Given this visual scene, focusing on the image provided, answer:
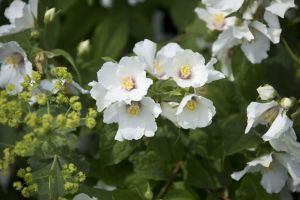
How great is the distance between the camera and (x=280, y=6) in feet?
6.09

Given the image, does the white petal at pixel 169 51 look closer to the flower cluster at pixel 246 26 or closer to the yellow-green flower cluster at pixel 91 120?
the flower cluster at pixel 246 26

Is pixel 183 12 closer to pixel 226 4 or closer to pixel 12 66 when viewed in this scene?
pixel 226 4

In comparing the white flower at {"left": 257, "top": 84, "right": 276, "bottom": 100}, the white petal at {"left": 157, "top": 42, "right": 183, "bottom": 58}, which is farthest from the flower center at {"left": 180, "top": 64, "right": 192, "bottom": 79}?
the white flower at {"left": 257, "top": 84, "right": 276, "bottom": 100}

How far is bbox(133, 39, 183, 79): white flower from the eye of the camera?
5.78 feet

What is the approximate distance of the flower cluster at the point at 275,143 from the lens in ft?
5.54

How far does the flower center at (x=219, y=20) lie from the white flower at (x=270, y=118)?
0.42m

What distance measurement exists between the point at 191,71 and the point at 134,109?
0.20 metres

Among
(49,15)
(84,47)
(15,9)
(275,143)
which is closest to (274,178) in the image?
(275,143)

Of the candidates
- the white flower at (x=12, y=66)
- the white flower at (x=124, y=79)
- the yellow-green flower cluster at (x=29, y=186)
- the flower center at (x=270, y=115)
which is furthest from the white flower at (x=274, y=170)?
the white flower at (x=12, y=66)

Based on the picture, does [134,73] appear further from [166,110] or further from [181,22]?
[181,22]

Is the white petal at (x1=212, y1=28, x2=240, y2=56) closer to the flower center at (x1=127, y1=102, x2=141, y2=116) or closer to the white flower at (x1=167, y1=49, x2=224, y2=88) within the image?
the white flower at (x1=167, y1=49, x2=224, y2=88)

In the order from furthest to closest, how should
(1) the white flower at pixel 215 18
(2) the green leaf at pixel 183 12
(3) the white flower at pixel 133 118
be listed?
1. (2) the green leaf at pixel 183 12
2. (1) the white flower at pixel 215 18
3. (3) the white flower at pixel 133 118

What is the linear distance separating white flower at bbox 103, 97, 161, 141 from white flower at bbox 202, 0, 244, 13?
0.38 m

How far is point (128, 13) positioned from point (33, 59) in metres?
1.01
